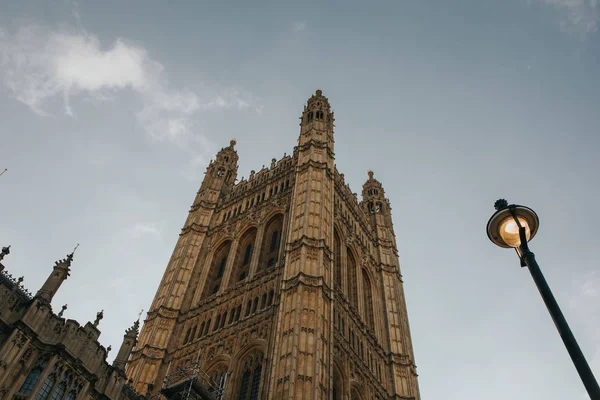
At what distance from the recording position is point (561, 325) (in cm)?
591

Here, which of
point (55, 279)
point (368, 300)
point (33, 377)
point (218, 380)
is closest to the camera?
point (33, 377)

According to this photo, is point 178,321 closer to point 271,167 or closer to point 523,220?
point 271,167

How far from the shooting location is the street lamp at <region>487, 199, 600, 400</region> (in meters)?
Answer: 5.96

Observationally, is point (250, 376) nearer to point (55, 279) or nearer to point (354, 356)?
point (354, 356)

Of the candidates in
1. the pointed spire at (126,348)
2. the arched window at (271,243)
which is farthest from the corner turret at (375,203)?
the pointed spire at (126,348)

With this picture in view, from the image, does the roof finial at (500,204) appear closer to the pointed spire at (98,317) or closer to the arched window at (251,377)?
the pointed spire at (98,317)

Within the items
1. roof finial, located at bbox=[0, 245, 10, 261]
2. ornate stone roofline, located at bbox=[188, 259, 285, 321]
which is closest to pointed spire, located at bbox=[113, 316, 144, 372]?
roof finial, located at bbox=[0, 245, 10, 261]

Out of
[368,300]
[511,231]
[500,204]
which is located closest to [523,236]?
[511,231]

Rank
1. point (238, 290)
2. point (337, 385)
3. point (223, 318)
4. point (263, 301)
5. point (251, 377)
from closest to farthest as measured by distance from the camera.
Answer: point (251, 377), point (337, 385), point (263, 301), point (223, 318), point (238, 290)

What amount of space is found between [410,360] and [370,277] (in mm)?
7077

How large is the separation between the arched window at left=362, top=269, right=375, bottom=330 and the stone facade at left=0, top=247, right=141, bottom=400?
1989cm

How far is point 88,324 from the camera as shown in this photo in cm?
1869

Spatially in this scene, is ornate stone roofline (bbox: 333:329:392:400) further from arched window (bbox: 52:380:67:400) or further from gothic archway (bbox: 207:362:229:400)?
arched window (bbox: 52:380:67:400)

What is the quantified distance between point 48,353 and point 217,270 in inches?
818
